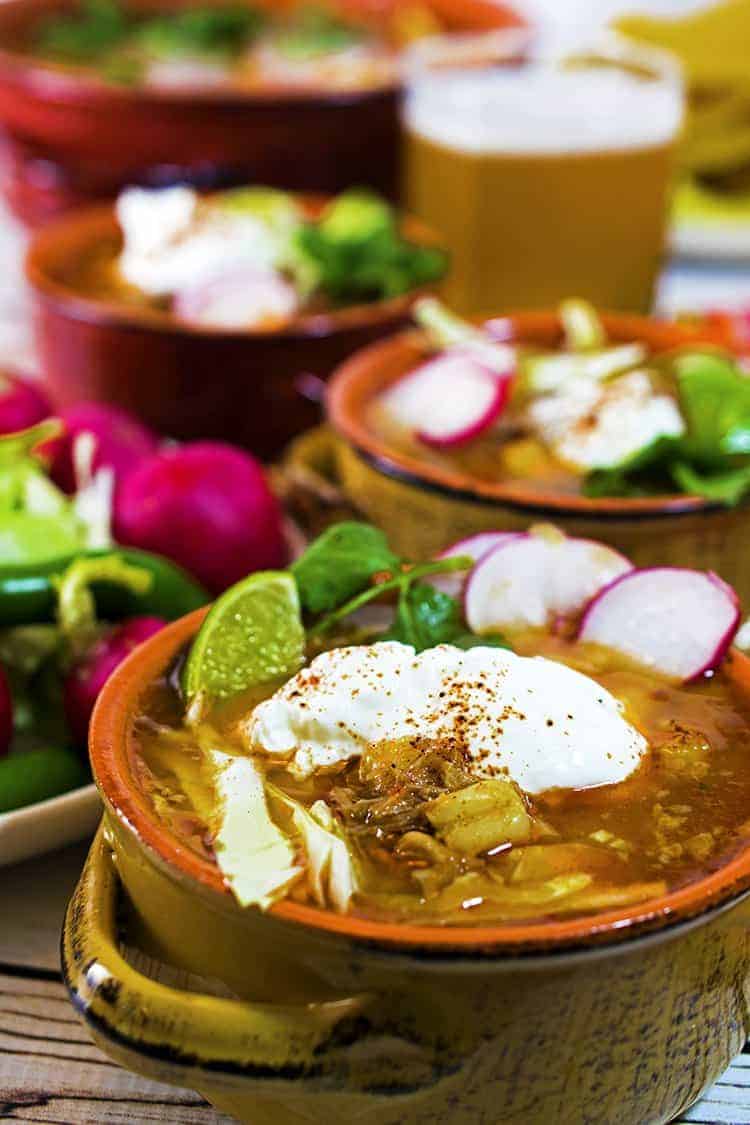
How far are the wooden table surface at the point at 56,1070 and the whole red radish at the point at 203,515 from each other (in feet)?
1.54

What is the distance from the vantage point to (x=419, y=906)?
873 millimetres

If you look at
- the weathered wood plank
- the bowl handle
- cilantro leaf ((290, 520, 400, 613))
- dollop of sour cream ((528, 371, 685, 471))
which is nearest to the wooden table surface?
the weathered wood plank

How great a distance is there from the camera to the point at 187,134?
256cm

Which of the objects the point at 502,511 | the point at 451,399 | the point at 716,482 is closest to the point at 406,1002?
the point at 502,511

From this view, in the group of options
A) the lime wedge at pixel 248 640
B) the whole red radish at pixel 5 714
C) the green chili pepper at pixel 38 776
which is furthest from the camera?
the whole red radish at pixel 5 714

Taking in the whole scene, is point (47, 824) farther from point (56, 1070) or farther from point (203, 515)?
point (203, 515)

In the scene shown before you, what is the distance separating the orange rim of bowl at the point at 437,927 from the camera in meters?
0.82

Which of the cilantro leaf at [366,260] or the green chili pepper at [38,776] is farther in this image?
the cilantro leaf at [366,260]

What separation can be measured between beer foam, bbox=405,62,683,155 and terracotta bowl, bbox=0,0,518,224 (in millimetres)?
207

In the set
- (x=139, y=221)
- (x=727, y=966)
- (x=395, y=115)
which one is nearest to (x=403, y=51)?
(x=395, y=115)

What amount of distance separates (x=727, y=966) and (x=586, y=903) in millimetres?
131

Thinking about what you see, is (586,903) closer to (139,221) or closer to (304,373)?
(304,373)

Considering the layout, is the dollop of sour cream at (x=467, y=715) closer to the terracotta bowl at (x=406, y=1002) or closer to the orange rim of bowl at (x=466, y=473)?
the terracotta bowl at (x=406, y=1002)

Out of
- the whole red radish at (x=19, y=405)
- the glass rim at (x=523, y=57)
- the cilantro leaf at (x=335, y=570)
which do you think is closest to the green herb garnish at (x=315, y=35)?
the glass rim at (x=523, y=57)
